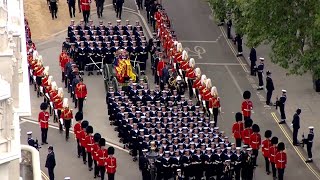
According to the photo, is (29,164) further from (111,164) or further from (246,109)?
(246,109)

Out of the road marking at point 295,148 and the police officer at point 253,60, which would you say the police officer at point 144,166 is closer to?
the road marking at point 295,148

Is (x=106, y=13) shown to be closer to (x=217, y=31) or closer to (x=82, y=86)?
(x=217, y=31)

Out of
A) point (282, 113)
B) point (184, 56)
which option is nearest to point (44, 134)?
point (184, 56)

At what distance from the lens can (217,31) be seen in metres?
74.6

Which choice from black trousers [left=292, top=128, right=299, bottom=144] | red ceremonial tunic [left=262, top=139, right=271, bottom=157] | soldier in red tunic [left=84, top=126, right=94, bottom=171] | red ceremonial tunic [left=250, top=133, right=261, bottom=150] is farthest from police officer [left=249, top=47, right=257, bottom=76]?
soldier in red tunic [left=84, top=126, right=94, bottom=171]

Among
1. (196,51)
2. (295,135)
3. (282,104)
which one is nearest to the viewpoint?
(295,135)

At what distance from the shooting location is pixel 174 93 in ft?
194

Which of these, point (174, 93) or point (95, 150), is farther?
point (174, 93)

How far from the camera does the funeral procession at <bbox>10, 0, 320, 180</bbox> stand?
53.6 metres

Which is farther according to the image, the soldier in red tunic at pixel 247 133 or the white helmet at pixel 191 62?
the white helmet at pixel 191 62

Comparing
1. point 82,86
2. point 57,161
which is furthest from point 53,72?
point 57,161

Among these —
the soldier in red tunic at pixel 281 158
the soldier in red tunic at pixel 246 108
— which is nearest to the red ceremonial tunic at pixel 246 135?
the soldier in red tunic at pixel 281 158

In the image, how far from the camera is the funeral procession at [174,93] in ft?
176

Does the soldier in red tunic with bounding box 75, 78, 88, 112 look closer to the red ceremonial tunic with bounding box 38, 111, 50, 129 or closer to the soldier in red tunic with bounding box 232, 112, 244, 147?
the red ceremonial tunic with bounding box 38, 111, 50, 129
